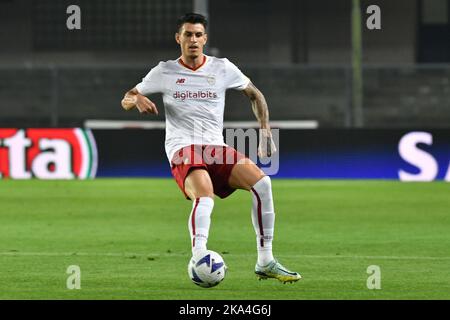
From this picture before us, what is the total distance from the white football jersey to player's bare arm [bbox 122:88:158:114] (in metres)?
0.18

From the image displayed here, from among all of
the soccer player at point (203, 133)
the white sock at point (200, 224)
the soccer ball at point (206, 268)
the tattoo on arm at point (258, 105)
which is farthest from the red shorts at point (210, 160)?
the soccer ball at point (206, 268)

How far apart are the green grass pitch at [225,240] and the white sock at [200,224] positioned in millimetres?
378

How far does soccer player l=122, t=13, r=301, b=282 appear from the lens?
1114cm

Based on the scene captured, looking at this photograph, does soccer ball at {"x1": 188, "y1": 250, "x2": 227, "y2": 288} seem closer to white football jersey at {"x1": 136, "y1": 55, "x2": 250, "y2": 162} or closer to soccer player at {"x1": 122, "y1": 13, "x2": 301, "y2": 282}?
soccer player at {"x1": 122, "y1": 13, "x2": 301, "y2": 282}

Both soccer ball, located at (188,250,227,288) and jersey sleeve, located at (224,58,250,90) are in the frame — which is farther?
jersey sleeve, located at (224,58,250,90)

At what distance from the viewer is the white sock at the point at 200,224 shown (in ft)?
34.9

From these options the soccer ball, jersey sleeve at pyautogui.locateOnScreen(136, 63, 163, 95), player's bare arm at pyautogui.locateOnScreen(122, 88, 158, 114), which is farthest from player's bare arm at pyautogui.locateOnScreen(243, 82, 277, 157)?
the soccer ball

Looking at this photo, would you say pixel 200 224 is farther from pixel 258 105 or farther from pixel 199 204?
pixel 258 105

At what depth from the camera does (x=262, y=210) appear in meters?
11.2

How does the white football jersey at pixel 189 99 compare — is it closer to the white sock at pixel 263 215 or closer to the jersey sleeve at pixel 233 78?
the jersey sleeve at pixel 233 78

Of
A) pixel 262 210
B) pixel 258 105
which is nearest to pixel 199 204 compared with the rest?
pixel 262 210

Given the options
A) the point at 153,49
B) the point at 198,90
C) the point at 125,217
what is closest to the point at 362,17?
the point at 153,49

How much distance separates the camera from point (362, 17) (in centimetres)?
3562

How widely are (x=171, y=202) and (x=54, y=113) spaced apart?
9.43 m
